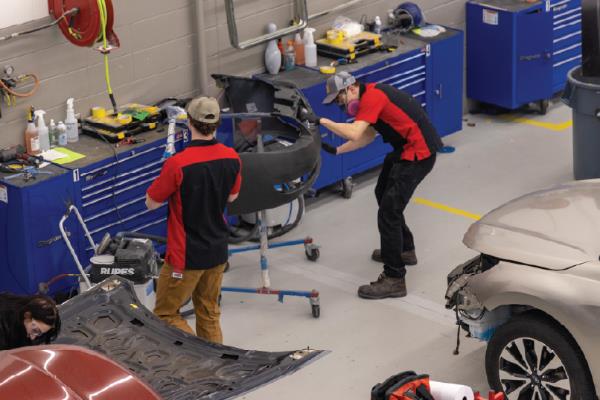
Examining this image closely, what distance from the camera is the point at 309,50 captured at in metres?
9.63

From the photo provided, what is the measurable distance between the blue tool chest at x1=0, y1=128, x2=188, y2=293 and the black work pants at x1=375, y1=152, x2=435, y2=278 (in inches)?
61.8

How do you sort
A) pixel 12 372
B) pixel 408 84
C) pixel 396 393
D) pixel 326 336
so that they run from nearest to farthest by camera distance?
pixel 12 372, pixel 396 393, pixel 326 336, pixel 408 84

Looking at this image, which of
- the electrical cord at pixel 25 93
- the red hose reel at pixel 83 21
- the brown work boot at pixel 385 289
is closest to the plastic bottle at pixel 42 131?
the electrical cord at pixel 25 93

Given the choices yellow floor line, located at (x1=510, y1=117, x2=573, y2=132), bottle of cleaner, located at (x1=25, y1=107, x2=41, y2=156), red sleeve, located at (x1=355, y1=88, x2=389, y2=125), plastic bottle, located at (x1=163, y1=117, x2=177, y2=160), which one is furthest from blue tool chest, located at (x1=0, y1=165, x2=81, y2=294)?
yellow floor line, located at (x1=510, y1=117, x2=573, y2=132)

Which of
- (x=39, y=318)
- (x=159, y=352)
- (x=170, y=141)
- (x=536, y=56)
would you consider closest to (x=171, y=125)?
(x=170, y=141)

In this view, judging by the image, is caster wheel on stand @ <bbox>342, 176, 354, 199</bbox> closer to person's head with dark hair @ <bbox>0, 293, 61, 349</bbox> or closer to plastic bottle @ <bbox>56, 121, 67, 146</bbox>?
plastic bottle @ <bbox>56, 121, 67, 146</bbox>

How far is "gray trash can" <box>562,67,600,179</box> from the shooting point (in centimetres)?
920

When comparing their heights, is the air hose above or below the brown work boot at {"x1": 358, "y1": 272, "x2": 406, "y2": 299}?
above

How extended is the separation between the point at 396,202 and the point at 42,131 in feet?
8.13

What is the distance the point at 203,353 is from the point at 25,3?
354 centimetres

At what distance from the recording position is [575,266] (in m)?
6.03

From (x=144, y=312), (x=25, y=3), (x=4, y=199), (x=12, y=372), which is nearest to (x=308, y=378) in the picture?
(x=144, y=312)

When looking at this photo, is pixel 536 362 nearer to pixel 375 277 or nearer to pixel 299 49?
pixel 375 277

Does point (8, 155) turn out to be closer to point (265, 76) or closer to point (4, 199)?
point (4, 199)
